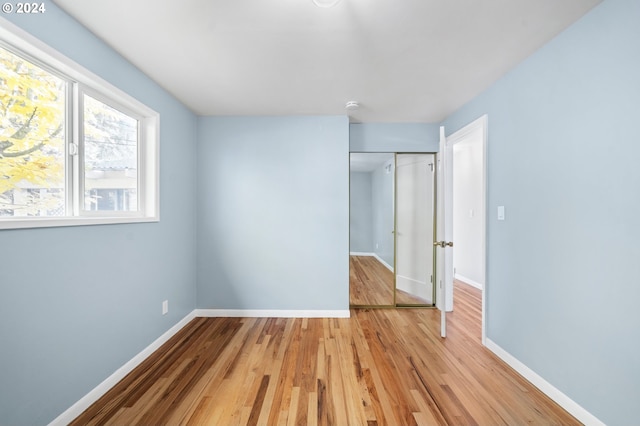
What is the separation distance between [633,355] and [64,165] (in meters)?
3.46

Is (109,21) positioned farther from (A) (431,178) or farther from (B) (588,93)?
(A) (431,178)

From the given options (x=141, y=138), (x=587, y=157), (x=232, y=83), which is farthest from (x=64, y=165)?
(x=587, y=157)

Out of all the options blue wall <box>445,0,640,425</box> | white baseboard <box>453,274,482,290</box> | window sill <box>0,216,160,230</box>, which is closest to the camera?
window sill <box>0,216,160,230</box>

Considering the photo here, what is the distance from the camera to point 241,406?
1.70 metres

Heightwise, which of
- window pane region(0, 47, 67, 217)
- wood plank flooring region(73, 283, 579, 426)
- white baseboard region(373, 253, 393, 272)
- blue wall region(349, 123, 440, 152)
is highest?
blue wall region(349, 123, 440, 152)

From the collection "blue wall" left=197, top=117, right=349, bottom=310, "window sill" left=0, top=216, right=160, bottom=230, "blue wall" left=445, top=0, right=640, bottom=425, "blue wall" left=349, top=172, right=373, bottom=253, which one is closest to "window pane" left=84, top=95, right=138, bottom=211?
"window sill" left=0, top=216, right=160, bottom=230

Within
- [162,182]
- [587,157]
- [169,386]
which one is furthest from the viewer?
[162,182]

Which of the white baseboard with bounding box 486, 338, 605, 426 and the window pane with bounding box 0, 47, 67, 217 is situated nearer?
the window pane with bounding box 0, 47, 67, 217

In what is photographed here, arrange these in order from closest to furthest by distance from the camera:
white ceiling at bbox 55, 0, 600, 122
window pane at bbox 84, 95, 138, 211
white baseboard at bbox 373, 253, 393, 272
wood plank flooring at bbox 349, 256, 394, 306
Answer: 1. white ceiling at bbox 55, 0, 600, 122
2. window pane at bbox 84, 95, 138, 211
3. wood plank flooring at bbox 349, 256, 394, 306
4. white baseboard at bbox 373, 253, 393, 272

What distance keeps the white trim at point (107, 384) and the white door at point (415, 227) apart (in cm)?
291

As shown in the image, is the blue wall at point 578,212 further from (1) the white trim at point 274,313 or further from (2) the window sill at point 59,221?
(2) the window sill at point 59,221

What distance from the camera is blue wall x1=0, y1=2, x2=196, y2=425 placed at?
129 cm

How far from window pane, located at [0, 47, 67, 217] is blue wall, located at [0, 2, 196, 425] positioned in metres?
0.18

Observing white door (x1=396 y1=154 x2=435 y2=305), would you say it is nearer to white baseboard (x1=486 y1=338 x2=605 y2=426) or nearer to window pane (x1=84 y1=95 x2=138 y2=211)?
white baseboard (x1=486 y1=338 x2=605 y2=426)
